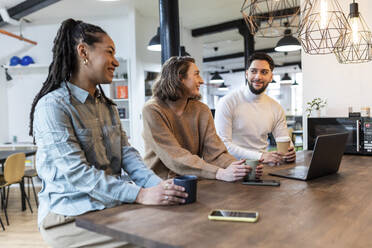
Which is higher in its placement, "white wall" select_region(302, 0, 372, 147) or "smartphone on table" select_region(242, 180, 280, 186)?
"white wall" select_region(302, 0, 372, 147)

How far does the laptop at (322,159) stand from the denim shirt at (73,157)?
0.78m

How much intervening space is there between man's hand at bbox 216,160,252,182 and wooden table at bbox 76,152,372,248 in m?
0.08

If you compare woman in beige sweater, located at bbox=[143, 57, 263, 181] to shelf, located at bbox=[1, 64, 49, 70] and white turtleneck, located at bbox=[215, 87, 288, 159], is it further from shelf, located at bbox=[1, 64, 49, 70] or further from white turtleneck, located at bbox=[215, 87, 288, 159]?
shelf, located at bbox=[1, 64, 49, 70]

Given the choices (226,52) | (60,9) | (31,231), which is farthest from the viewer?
(226,52)

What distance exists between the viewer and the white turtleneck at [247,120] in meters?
2.46

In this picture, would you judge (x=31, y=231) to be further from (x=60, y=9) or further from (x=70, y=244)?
(x=60, y=9)

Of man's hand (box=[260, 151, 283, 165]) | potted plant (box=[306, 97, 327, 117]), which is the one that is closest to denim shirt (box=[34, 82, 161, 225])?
man's hand (box=[260, 151, 283, 165])

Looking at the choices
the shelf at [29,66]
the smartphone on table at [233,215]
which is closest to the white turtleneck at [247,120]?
the smartphone on table at [233,215]

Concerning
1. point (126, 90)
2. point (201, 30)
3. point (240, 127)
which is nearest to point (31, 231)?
point (240, 127)

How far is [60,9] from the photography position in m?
6.02

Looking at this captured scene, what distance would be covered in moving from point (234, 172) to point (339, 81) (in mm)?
2238

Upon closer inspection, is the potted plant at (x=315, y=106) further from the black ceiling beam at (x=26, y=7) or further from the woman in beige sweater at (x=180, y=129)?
the black ceiling beam at (x=26, y=7)

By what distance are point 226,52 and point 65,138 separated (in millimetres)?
10948

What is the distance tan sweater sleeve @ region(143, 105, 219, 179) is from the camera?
5.19 ft
